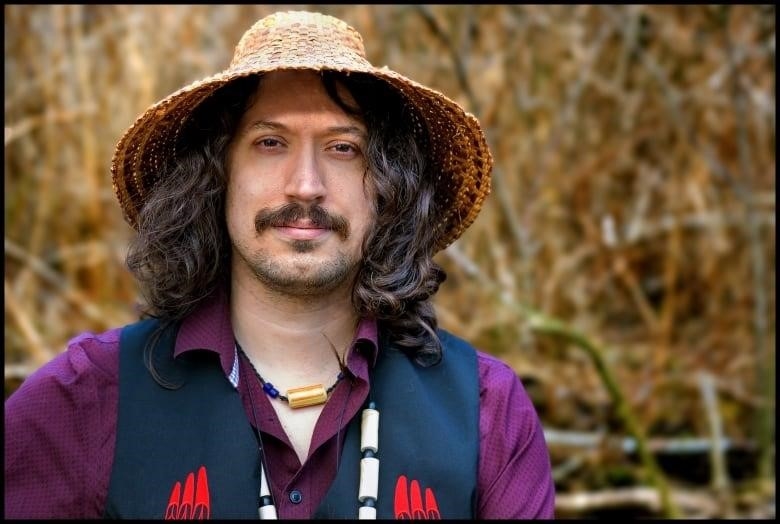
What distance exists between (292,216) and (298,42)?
1.33ft

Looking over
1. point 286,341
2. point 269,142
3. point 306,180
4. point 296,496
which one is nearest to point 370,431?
point 296,496

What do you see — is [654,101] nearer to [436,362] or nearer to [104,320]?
[104,320]

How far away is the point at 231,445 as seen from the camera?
6.89 ft

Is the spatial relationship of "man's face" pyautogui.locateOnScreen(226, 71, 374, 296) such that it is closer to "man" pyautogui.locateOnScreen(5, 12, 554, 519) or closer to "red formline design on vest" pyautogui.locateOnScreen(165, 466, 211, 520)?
"man" pyautogui.locateOnScreen(5, 12, 554, 519)

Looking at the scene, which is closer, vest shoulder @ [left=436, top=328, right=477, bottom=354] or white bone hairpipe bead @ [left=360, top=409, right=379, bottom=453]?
white bone hairpipe bead @ [left=360, top=409, right=379, bottom=453]

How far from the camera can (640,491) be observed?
4.33m

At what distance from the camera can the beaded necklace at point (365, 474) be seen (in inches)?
81.3

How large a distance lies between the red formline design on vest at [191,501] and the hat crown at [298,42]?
91 centimetres

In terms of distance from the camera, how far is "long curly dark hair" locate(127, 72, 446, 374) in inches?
92.6

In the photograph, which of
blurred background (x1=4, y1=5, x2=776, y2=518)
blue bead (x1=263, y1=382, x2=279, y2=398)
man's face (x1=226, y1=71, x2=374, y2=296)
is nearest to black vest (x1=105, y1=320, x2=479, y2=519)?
blue bead (x1=263, y1=382, x2=279, y2=398)

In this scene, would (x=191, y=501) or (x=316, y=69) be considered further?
(x=316, y=69)

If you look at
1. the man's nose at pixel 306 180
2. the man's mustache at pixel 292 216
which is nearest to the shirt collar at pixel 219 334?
the man's mustache at pixel 292 216

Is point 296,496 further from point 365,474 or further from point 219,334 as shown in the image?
point 219,334

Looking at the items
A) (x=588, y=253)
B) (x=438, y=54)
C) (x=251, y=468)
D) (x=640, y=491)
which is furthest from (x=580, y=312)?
(x=251, y=468)
